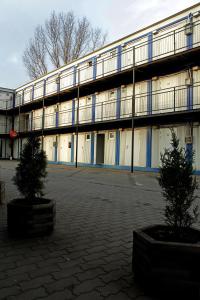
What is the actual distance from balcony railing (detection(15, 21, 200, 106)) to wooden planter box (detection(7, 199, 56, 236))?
43.1 ft

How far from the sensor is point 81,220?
15.4 ft

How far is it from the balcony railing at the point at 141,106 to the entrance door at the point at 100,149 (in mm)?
1544

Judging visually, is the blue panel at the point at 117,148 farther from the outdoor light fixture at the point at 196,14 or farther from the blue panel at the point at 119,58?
the outdoor light fixture at the point at 196,14

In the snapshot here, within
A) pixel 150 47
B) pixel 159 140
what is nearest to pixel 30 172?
pixel 159 140

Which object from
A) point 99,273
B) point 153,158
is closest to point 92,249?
point 99,273

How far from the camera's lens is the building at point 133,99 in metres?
14.2

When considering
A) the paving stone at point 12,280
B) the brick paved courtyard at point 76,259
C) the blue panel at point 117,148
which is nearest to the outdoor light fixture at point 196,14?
the blue panel at point 117,148

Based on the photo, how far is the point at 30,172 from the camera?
3730 millimetres

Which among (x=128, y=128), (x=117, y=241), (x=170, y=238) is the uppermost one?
(x=128, y=128)

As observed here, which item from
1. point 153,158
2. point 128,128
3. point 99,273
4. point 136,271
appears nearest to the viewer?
point 136,271

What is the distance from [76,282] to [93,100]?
18.8 metres

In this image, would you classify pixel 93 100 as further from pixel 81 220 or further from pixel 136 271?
pixel 136 271

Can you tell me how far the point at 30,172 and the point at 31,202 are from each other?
1.42 feet

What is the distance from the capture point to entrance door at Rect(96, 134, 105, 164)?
20.2 m
